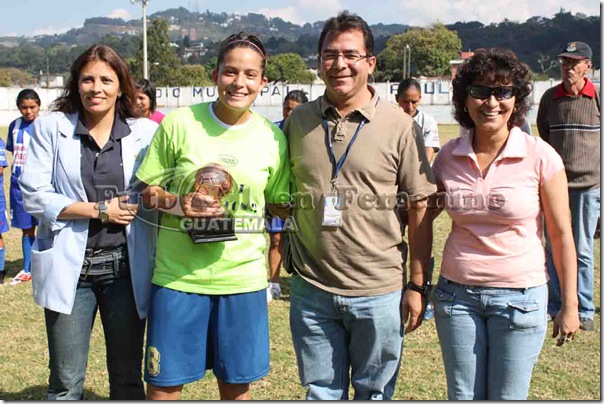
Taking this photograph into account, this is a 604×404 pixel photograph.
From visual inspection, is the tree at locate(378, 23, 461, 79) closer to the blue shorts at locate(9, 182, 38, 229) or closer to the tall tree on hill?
the tall tree on hill

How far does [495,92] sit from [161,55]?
7843cm

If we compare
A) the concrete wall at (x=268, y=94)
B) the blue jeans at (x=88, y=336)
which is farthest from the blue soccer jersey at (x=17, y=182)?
the concrete wall at (x=268, y=94)

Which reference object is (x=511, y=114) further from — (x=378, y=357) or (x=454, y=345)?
(x=378, y=357)

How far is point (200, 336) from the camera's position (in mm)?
3305

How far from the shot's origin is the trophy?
3.14 metres

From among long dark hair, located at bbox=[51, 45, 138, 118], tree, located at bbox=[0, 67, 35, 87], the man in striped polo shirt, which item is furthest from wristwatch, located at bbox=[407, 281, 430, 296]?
tree, located at bbox=[0, 67, 35, 87]

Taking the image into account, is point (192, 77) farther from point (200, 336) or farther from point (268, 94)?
point (200, 336)

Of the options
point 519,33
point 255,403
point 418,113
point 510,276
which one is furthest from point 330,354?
point 519,33

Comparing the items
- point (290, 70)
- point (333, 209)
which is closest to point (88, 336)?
point (333, 209)

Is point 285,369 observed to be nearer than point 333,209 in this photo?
No

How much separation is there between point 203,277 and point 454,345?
3.81ft

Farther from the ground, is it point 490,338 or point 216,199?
point 216,199

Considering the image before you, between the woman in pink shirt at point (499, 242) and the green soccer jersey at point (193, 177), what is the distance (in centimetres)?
88

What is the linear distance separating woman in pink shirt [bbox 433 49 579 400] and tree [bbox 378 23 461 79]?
10180 centimetres
